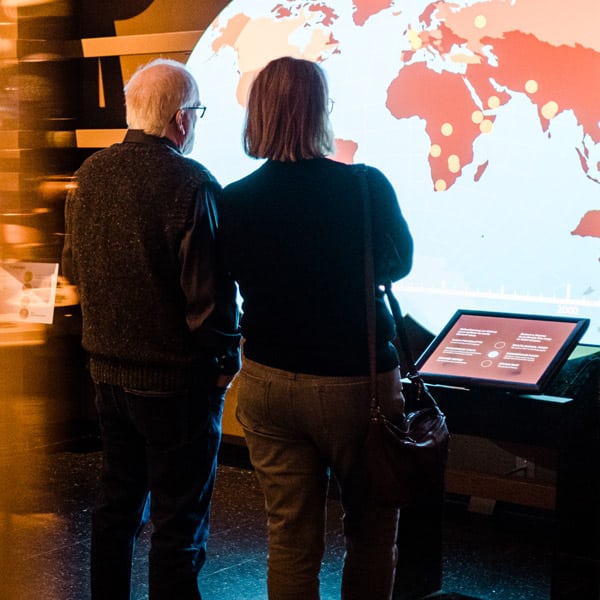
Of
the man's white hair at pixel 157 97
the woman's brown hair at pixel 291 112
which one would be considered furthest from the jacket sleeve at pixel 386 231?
the man's white hair at pixel 157 97

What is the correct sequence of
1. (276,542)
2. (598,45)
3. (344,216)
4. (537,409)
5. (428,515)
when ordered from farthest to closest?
(598,45) < (428,515) < (537,409) < (276,542) < (344,216)

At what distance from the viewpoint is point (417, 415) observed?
2053mm

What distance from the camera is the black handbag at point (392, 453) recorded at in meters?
1.87

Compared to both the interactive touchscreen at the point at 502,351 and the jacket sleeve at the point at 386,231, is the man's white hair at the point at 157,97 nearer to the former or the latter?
the jacket sleeve at the point at 386,231

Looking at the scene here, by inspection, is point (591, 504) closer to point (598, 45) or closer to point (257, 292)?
point (257, 292)

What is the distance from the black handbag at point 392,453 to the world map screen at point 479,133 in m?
1.30

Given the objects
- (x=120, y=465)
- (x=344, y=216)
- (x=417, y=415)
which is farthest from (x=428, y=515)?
(x=344, y=216)

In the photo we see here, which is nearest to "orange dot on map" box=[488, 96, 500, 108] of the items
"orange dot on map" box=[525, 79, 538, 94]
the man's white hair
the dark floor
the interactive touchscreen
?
"orange dot on map" box=[525, 79, 538, 94]

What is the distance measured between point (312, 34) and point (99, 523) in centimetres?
231

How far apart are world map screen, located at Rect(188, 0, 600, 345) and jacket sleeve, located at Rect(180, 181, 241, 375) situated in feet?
4.69

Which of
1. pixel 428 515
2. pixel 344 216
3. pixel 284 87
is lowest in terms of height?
pixel 428 515

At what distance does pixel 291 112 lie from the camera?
194cm

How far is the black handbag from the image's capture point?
187 cm

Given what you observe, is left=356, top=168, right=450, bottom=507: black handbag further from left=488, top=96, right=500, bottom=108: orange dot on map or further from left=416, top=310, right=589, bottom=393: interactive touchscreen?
left=488, top=96, right=500, bottom=108: orange dot on map
